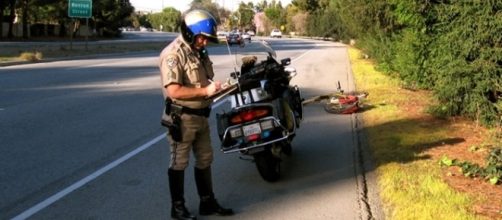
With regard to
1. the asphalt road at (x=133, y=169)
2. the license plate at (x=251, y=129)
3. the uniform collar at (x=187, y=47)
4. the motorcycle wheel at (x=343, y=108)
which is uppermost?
the uniform collar at (x=187, y=47)

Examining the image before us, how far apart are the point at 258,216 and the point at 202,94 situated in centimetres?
126

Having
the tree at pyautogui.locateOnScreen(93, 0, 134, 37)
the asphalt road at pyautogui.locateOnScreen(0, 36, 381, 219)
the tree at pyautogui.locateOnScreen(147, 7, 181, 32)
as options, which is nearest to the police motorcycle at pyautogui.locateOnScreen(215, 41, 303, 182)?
the asphalt road at pyautogui.locateOnScreen(0, 36, 381, 219)

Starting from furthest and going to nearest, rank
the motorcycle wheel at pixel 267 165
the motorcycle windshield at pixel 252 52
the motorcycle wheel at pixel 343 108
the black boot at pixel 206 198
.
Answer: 1. the motorcycle wheel at pixel 343 108
2. the motorcycle windshield at pixel 252 52
3. the motorcycle wheel at pixel 267 165
4. the black boot at pixel 206 198

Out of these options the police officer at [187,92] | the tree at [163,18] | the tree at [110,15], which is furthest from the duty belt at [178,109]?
the tree at [163,18]

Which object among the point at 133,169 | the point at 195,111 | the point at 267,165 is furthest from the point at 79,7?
the point at 195,111

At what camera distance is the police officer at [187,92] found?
4.96 m

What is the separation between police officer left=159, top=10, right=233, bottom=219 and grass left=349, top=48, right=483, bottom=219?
1.83 m

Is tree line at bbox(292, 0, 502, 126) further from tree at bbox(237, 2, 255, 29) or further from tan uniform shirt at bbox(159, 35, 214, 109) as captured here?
tree at bbox(237, 2, 255, 29)

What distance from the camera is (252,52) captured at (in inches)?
288

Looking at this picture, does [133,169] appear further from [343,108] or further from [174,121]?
[343,108]

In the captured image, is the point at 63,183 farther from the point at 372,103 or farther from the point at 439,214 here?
the point at 372,103

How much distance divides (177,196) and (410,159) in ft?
11.0

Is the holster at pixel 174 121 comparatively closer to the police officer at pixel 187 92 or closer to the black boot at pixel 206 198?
the police officer at pixel 187 92

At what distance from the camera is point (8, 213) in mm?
5500
